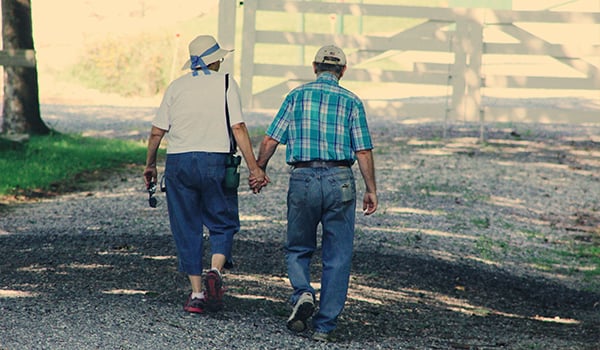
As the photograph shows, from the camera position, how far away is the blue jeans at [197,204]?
713 cm

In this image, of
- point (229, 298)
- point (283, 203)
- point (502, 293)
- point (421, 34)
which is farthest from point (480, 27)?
point (229, 298)

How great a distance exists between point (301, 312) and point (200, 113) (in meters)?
1.33

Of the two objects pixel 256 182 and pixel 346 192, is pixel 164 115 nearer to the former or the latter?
pixel 256 182

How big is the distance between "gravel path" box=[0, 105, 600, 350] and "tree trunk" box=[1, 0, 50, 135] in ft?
9.89

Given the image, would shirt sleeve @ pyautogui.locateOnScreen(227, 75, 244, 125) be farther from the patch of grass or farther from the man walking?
the patch of grass

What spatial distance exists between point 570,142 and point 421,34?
10.1 ft

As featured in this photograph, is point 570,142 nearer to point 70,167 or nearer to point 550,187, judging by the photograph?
point 550,187

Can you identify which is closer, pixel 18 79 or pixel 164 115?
pixel 164 115

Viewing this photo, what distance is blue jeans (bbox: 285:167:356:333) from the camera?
6.71 m

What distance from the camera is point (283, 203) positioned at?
12.7m

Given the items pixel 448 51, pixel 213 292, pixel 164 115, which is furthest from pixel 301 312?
pixel 448 51

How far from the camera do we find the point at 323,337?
6.78 m

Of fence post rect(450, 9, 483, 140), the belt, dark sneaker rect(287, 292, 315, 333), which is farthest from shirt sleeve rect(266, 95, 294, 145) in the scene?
fence post rect(450, 9, 483, 140)

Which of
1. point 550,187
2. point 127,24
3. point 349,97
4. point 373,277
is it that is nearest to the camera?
point 349,97
